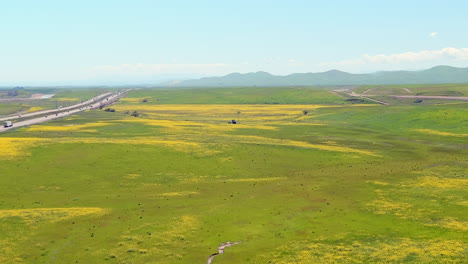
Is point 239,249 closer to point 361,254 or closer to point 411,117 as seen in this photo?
point 361,254

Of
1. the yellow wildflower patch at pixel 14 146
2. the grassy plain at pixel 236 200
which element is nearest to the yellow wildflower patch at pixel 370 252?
the grassy plain at pixel 236 200

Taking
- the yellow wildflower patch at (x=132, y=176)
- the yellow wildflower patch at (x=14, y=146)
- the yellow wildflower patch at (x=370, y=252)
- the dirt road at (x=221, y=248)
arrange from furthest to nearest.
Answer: the yellow wildflower patch at (x=14, y=146)
the yellow wildflower patch at (x=132, y=176)
the dirt road at (x=221, y=248)
the yellow wildflower patch at (x=370, y=252)

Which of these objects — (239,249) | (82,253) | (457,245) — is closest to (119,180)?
(82,253)

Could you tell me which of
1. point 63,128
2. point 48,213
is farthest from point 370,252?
point 63,128

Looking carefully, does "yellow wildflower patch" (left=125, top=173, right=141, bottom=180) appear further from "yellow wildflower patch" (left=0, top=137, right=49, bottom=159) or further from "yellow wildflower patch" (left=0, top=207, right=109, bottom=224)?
"yellow wildflower patch" (left=0, top=137, right=49, bottom=159)

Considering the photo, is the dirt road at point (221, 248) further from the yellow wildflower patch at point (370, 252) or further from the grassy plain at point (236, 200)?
the yellow wildflower patch at point (370, 252)

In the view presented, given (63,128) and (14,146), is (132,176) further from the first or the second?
(63,128)
